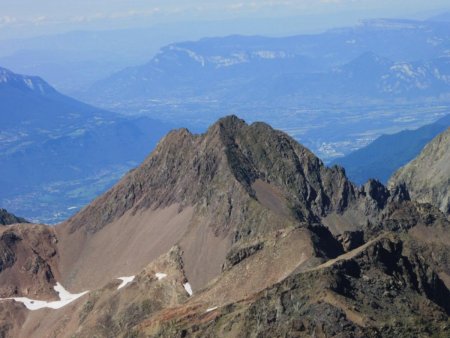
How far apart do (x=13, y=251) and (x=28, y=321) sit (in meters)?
25.4

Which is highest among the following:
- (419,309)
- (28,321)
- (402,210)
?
(419,309)

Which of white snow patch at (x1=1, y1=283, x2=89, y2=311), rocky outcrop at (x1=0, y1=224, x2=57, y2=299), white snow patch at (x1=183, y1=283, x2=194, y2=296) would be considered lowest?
white snow patch at (x1=1, y1=283, x2=89, y2=311)

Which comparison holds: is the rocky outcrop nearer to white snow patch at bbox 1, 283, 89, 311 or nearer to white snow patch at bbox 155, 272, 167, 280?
white snow patch at bbox 1, 283, 89, 311

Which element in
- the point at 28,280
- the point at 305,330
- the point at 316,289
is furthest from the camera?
the point at 28,280

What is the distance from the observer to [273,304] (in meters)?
102

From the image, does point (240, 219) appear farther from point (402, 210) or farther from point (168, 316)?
point (168, 316)

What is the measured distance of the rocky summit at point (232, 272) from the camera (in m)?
99.9

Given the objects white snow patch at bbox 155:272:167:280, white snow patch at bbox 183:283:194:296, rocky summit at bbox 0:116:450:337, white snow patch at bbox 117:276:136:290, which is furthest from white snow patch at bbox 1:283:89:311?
white snow patch at bbox 183:283:194:296

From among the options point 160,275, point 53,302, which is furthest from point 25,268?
point 160,275

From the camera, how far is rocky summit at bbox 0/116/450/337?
99938mm

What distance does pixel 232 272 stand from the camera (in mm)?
133625

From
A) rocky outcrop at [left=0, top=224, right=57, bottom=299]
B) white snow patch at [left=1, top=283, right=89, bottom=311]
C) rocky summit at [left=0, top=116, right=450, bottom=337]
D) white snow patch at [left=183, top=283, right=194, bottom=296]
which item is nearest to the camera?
rocky summit at [left=0, top=116, right=450, bottom=337]

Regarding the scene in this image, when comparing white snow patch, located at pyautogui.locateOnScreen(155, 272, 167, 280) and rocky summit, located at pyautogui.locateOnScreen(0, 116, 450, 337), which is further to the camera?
white snow patch, located at pyautogui.locateOnScreen(155, 272, 167, 280)

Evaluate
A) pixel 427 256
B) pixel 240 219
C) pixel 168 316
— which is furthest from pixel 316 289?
pixel 240 219
